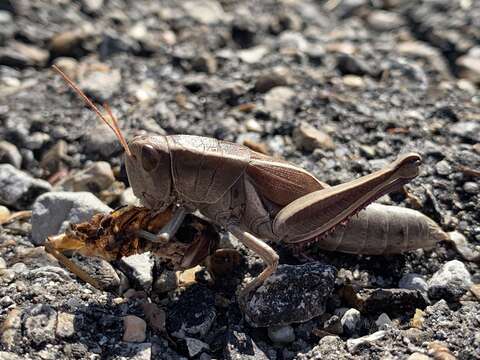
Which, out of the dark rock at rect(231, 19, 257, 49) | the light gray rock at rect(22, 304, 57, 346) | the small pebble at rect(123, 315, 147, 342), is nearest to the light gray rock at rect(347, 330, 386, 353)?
the small pebble at rect(123, 315, 147, 342)

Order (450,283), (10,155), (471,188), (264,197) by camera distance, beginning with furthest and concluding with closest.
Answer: (10,155) → (471,188) → (264,197) → (450,283)

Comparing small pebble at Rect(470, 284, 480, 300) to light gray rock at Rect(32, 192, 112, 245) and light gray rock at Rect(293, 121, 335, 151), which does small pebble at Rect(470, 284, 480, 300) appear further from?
light gray rock at Rect(32, 192, 112, 245)

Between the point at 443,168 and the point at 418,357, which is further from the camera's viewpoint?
the point at 443,168

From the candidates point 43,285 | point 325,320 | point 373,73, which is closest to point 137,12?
point 373,73

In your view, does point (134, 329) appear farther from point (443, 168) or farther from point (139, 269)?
point (443, 168)

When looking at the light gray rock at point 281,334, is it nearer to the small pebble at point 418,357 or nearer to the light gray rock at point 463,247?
the small pebble at point 418,357

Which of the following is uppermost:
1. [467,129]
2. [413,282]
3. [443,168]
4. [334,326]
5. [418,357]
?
[467,129]

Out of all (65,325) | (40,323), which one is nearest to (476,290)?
(65,325)
